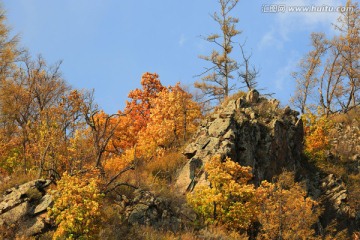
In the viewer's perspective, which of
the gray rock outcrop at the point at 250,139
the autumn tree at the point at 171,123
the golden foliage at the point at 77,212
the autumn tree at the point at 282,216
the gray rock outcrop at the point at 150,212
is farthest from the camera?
the autumn tree at the point at 171,123

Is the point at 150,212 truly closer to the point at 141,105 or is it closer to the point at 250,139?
the point at 250,139

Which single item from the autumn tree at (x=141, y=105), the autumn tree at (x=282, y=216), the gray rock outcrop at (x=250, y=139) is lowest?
the autumn tree at (x=282, y=216)

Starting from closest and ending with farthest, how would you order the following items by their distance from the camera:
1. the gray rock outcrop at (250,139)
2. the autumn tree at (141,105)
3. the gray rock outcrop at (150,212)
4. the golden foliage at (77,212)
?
the golden foliage at (77,212) → the gray rock outcrop at (150,212) → the gray rock outcrop at (250,139) → the autumn tree at (141,105)

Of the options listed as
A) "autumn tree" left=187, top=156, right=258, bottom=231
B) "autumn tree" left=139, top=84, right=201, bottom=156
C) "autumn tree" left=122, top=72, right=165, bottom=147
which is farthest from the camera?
"autumn tree" left=122, top=72, right=165, bottom=147

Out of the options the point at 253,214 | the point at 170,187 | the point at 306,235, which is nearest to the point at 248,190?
the point at 253,214

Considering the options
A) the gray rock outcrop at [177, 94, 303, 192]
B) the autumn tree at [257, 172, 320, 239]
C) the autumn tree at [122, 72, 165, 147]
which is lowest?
the autumn tree at [257, 172, 320, 239]

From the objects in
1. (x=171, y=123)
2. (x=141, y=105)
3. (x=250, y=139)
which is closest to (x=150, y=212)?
(x=250, y=139)

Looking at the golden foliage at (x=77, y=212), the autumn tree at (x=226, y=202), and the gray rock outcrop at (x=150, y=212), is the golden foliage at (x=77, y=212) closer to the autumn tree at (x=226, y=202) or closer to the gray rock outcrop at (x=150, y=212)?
the gray rock outcrop at (x=150, y=212)

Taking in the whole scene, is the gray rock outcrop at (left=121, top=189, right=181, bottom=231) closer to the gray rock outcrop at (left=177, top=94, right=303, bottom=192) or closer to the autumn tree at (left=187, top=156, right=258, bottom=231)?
the autumn tree at (left=187, top=156, right=258, bottom=231)

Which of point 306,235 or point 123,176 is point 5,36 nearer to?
point 123,176

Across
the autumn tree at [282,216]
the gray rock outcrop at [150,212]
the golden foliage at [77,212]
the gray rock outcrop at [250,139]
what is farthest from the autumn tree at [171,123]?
the golden foliage at [77,212]

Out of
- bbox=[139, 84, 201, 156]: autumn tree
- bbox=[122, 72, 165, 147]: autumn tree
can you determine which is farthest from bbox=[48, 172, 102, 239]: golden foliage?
bbox=[122, 72, 165, 147]: autumn tree

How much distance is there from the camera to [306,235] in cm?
1816

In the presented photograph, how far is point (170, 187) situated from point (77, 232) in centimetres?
849
